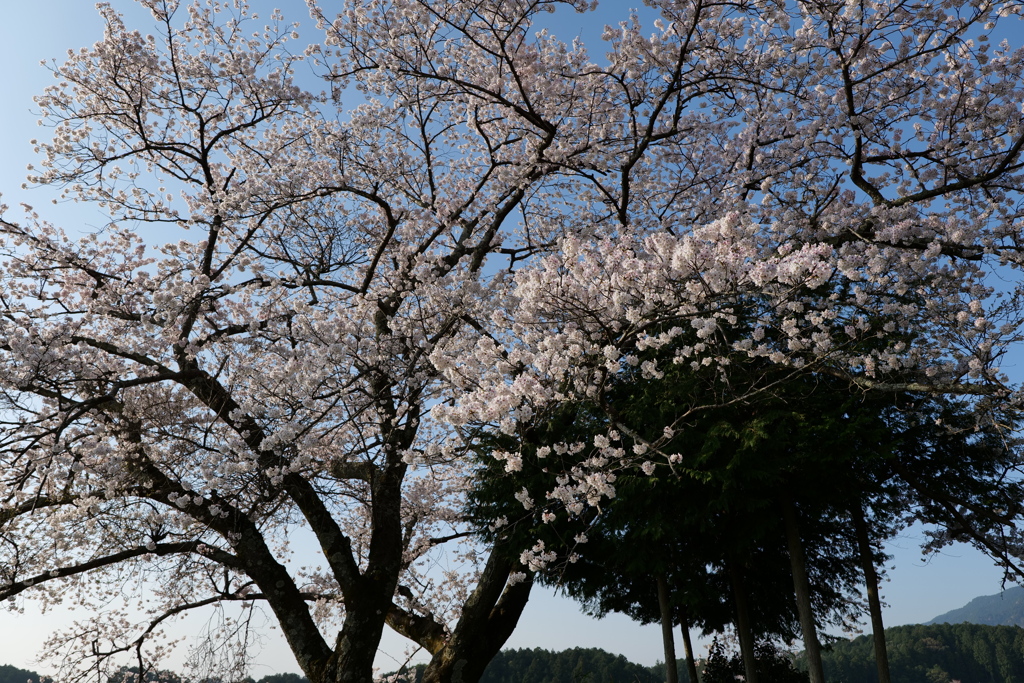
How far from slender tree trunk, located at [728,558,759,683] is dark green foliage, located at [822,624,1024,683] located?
85.0ft

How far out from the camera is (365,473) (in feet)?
30.7

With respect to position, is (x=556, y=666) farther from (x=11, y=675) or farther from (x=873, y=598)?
(x=11, y=675)

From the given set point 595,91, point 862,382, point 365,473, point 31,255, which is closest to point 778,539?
point 862,382

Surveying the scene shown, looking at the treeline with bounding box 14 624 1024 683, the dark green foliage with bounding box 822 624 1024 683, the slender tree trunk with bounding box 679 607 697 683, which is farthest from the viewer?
the dark green foliage with bounding box 822 624 1024 683

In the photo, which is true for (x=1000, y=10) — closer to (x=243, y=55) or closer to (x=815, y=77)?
(x=815, y=77)

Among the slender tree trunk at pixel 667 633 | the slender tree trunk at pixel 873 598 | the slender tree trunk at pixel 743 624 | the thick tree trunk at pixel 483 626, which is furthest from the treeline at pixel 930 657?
the thick tree trunk at pixel 483 626

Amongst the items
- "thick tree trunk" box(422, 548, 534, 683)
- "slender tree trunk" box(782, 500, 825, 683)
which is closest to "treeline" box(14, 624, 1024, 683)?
"slender tree trunk" box(782, 500, 825, 683)

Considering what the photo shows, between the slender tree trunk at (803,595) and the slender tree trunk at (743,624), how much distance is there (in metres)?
1.32

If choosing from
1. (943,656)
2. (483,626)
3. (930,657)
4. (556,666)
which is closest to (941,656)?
(943,656)

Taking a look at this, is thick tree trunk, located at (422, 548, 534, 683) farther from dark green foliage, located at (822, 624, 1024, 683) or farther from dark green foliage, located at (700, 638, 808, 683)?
dark green foliage, located at (822, 624, 1024, 683)

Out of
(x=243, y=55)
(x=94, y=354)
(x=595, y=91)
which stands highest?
(x=243, y=55)

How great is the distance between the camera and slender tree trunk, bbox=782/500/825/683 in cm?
934

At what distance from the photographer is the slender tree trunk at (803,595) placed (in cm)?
934

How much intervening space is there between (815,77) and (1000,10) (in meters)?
2.16
